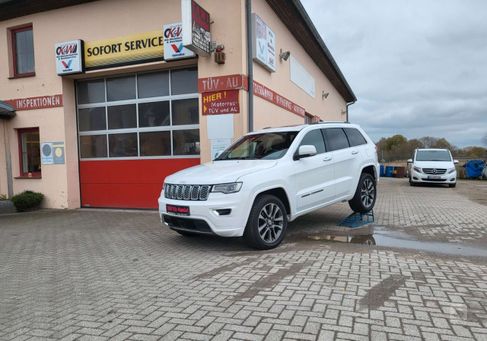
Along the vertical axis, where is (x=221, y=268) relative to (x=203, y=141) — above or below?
below

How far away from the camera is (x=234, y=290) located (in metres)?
4.17

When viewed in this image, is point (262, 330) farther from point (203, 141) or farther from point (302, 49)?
point (302, 49)

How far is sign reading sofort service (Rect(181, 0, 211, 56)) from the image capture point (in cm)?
850

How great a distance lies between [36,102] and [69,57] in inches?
74.9

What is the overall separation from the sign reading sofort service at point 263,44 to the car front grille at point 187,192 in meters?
4.97

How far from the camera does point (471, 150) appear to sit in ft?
119

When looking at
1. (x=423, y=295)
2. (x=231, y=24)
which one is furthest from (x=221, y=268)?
(x=231, y=24)

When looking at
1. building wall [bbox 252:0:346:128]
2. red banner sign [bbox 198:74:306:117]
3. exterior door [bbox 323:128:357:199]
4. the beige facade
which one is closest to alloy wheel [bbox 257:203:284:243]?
exterior door [bbox 323:128:357:199]

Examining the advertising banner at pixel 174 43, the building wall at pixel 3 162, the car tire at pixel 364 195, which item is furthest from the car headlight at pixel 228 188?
the building wall at pixel 3 162

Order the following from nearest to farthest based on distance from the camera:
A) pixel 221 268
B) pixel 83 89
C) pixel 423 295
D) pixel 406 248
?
pixel 423 295 < pixel 221 268 < pixel 406 248 < pixel 83 89

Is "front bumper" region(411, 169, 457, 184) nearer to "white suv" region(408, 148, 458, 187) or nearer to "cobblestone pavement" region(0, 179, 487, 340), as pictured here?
"white suv" region(408, 148, 458, 187)

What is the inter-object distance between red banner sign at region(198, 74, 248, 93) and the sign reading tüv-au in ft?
12.6

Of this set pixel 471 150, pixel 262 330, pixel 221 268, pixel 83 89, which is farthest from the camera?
pixel 471 150

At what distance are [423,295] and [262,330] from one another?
1.79 metres
